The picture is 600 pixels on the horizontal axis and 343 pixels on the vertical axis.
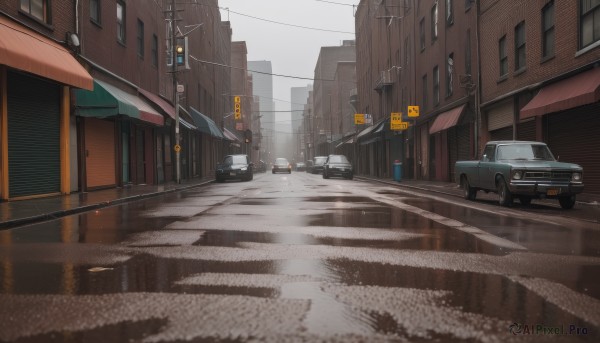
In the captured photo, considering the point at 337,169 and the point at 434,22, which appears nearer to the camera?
the point at 434,22

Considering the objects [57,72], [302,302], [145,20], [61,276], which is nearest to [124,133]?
[145,20]

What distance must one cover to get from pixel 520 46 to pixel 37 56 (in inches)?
636

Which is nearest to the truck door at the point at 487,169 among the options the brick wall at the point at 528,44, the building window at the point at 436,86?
the brick wall at the point at 528,44

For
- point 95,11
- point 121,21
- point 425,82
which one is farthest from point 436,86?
point 95,11

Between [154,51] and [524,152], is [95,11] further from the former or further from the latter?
[524,152]

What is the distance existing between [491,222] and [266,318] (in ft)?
22.1

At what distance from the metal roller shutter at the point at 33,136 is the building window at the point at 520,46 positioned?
16.1 metres

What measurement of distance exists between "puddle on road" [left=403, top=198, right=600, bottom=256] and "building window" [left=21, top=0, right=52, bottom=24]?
1213cm

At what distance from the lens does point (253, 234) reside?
24.7ft

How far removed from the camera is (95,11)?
1866 centimetres

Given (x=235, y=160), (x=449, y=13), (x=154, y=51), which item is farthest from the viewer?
(x=235, y=160)

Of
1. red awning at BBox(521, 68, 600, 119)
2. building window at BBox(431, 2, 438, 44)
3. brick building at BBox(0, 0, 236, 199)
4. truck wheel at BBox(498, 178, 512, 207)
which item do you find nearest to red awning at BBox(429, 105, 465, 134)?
building window at BBox(431, 2, 438, 44)

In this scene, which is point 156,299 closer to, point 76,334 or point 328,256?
point 76,334

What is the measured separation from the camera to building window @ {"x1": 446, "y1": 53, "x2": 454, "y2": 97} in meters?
25.4
